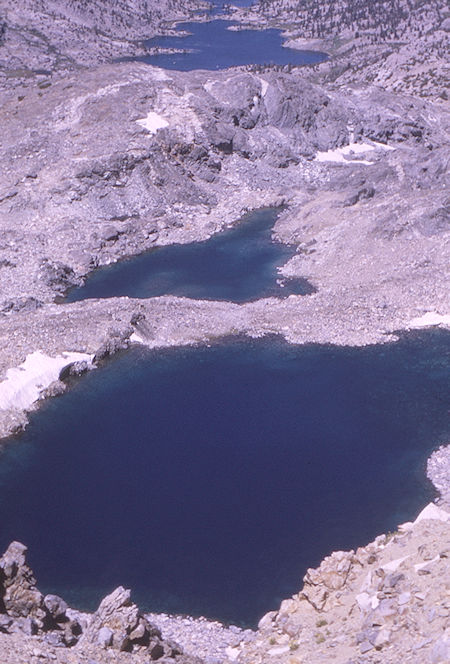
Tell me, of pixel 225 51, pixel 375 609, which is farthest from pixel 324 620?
pixel 225 51

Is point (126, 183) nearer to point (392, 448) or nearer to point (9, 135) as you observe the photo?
point (9, 135)

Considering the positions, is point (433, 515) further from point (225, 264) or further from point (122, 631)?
point (225, 264)

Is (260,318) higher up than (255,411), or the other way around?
(260,318)

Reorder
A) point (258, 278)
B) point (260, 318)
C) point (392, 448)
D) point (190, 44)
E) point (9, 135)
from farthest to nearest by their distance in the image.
A: point (190, 44) → point (9, 135) → point (258, 278) → point (260, 318) → point (392, 448)

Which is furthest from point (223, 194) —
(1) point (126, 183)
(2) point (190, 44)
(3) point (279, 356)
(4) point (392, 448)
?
(2) point (190, 44)

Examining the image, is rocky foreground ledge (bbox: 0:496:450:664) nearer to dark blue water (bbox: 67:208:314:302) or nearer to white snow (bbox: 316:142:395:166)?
dark blue water (bbox: 67:208:314:302)

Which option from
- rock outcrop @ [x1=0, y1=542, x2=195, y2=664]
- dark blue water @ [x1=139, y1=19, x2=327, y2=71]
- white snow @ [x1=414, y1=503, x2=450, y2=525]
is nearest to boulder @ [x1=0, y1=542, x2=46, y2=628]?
rock outcrop @ [x1=0, y1=542, x2=195, y2=664]
